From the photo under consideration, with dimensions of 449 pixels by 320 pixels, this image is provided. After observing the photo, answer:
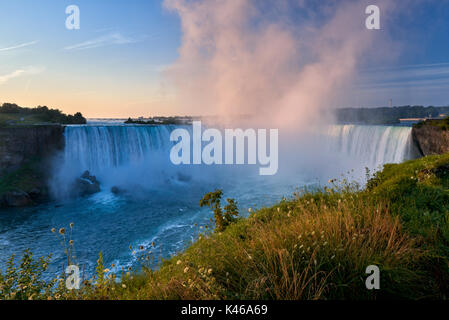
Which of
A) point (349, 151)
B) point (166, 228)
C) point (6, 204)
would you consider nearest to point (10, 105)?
point (6, 204)

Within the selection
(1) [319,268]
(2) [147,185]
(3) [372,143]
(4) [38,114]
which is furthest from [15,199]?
(3) [372,143]

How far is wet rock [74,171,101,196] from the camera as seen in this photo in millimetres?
22864

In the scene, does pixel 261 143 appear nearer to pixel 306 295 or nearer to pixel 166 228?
pixel 166 228

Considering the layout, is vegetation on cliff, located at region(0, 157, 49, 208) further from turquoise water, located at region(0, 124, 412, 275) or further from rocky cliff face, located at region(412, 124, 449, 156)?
rocky cliff face, located at region(412, 124, 449, 156)

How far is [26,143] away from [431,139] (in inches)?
1428

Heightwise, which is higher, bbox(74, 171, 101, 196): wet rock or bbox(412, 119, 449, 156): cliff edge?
bbox(412, 119, 449, 156): cliff edge

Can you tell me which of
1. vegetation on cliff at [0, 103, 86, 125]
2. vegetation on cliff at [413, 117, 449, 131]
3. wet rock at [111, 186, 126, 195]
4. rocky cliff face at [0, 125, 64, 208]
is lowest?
wet rock at [111, 186, 126, 195]

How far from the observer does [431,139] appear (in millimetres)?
18938

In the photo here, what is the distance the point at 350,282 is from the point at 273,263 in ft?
2.75

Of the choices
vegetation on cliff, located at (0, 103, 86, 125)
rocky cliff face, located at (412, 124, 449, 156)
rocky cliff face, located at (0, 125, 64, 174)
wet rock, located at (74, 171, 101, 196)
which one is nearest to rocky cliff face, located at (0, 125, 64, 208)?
rocky cliff face, located at (0, 125, 64, 174)

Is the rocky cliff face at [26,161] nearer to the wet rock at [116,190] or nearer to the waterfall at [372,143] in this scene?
the wet rock at [116,190]

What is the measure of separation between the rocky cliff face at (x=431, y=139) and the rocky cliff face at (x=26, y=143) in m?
34.0

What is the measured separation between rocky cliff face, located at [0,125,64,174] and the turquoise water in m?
1.15

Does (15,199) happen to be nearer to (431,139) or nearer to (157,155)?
(157,155)
